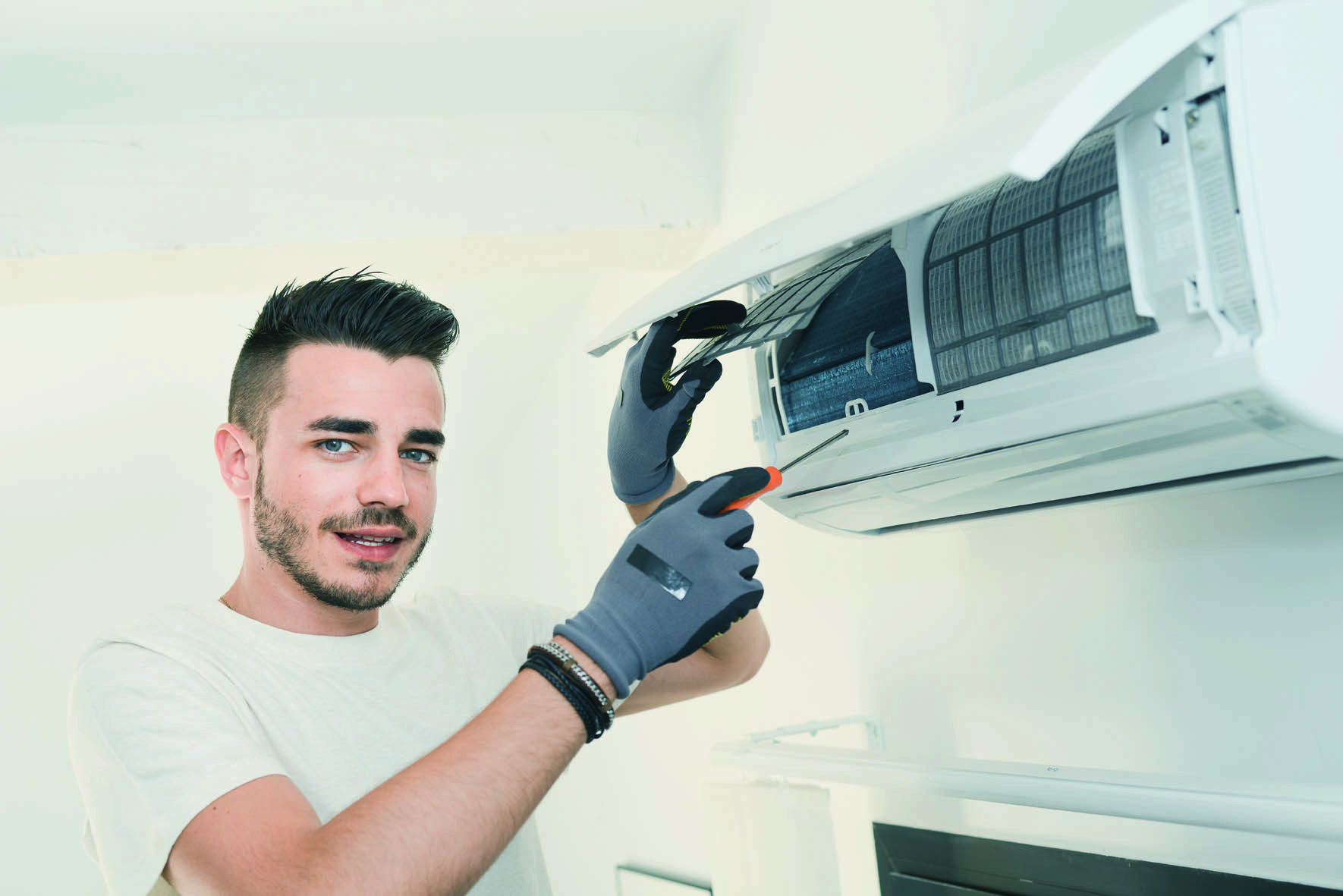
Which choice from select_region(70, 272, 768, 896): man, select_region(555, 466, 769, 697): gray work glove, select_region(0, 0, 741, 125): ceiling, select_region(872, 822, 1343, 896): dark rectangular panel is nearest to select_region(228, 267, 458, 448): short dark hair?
select_region(70, 272, 768, 896): man

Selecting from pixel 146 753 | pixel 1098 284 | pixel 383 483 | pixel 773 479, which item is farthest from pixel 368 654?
pixel 1098 284

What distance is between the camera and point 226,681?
1.17 m

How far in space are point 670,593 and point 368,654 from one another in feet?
1.79

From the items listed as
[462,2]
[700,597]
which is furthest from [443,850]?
[462,2]

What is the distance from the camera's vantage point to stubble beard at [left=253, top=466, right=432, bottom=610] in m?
1.28

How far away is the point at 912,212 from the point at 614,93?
1.56 m

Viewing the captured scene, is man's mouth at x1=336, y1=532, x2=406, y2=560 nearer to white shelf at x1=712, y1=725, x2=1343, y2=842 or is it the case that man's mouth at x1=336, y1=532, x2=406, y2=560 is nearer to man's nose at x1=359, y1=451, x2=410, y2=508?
man's nose at x1=359, y1=451, x2=410, y2=508

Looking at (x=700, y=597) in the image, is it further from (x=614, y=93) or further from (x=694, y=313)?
(x=614, y=93)

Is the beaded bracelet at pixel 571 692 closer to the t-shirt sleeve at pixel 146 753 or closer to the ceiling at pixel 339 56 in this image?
the t-shirt sleeve at pixel 146 753

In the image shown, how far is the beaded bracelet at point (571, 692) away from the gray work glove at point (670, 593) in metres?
0.03

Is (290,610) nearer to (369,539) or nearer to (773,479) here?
(369,539)

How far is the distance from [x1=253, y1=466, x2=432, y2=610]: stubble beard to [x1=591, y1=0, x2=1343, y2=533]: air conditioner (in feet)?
1.53

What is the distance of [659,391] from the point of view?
1221mm

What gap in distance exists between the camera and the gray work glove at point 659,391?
119 centimetres
